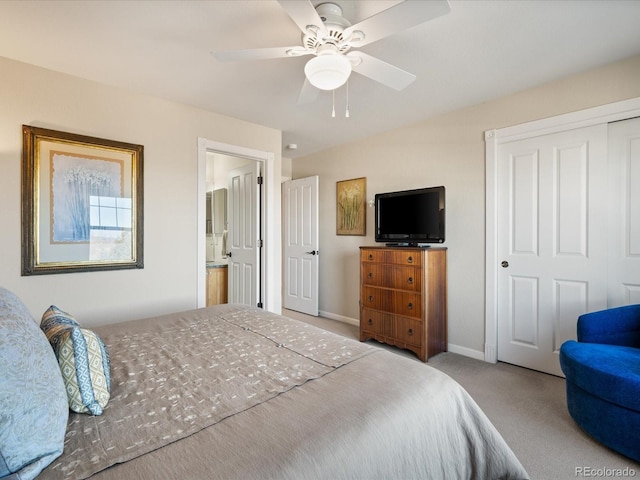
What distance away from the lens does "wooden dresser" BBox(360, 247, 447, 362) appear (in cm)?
297

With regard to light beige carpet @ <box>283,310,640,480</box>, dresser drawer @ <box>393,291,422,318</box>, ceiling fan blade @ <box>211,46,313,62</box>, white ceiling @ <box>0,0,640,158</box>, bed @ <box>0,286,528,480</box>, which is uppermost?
white ceiling @ <box>0,0,640,158</box>

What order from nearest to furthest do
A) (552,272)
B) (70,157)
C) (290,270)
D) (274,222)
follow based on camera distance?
(70,157), (552,272), (274,222), (290,270)

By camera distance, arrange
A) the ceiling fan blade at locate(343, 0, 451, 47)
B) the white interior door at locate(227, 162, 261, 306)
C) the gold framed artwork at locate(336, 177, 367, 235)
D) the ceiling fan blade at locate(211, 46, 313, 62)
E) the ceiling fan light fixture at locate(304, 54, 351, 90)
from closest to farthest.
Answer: the ceiling fan blade at locate(343, 0, 451, 47)
the ceiling fan light fixture at locate(304, 54, 351, 90)
the ceiling fan blade at locate(211, 46, 313, 62)
the white interior door at locate(227, 162, 261, 306)
the gold framed artwork at locate(336, 177, 367, 235)

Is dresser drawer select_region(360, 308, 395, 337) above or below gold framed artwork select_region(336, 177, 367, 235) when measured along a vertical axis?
below

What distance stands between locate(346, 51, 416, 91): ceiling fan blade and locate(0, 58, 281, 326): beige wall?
1920 mm

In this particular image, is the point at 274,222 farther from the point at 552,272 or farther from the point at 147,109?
the point at 552,272

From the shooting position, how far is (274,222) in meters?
3.71

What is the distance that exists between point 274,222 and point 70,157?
1950mm

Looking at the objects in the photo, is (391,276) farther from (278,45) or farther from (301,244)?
(278,45)

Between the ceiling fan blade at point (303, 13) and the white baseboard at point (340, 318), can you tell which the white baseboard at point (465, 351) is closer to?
the white baseboard at point (340, 318)

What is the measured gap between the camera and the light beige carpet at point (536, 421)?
1.60 metres

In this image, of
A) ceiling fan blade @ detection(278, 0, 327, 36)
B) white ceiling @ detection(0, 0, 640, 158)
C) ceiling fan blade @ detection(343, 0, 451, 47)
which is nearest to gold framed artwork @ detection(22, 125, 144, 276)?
white ceiling @ detection(0, 0, 640, 158)

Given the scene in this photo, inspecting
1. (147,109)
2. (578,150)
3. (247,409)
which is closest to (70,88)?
(147,109)

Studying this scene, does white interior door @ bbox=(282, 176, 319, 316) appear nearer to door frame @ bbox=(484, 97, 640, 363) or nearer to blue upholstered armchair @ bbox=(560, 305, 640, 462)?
door frame @ bbox=(484, 97, 640, 363)
